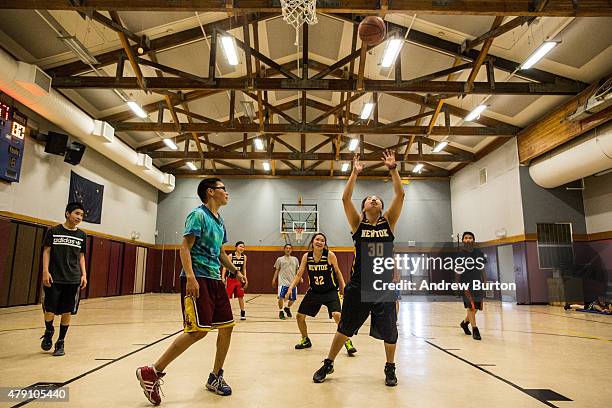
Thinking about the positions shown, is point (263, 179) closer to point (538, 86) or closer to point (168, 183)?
point (168, 183)

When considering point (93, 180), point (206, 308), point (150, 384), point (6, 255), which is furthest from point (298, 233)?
point (150, 384)

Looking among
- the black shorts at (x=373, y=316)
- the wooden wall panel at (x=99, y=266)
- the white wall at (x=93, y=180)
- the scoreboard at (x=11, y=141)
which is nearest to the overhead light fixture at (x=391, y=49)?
the black shorts at (x=373, y=316)

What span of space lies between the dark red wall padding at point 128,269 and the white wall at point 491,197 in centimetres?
1559

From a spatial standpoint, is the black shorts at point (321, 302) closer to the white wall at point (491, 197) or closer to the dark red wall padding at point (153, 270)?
the white wall at point (491, 197)

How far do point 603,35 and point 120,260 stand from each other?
1792 centimetres

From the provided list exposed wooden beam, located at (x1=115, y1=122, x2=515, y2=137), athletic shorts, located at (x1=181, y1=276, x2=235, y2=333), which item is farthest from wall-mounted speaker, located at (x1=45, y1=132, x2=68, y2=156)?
athletic shorts, located at (x1=181, y1=276, x2=235, y2=333)

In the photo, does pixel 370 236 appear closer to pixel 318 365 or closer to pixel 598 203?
pixel 318 365

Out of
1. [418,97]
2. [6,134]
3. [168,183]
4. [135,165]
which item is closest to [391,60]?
[418,97]

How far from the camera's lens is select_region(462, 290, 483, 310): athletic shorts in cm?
633

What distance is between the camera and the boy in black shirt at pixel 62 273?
4613 mm

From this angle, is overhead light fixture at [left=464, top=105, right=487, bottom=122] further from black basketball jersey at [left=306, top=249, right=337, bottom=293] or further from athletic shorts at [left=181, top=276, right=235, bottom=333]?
athletic shorts at [left=181, top=276, right=235, bottom=333]

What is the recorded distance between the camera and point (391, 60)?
33.5ft

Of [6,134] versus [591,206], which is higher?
[6,134]

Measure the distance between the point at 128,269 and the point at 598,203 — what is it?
18542mm
